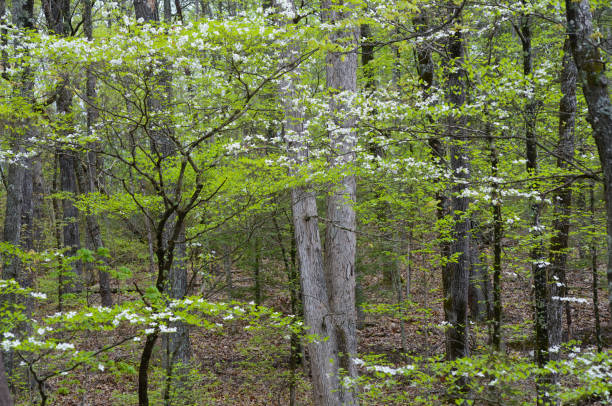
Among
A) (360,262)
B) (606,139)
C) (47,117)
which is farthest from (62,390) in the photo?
(360,262)

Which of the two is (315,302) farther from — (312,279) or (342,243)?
(342,243)

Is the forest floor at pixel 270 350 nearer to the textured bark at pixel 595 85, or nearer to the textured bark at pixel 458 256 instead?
the textured bark at pixel 458 256

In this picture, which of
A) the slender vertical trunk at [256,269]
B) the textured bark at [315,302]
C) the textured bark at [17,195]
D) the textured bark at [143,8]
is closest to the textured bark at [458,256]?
the textured bark at [315,302]

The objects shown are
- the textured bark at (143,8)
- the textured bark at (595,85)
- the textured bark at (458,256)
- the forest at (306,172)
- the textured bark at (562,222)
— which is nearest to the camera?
the textured bark at (595,85)

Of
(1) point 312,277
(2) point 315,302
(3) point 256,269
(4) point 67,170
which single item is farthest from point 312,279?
(4) point 67,170

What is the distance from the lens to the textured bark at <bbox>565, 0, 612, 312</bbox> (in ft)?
10.7

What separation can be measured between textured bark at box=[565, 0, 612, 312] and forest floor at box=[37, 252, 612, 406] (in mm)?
5705

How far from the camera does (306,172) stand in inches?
263

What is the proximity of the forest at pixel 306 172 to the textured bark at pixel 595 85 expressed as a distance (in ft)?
0.05

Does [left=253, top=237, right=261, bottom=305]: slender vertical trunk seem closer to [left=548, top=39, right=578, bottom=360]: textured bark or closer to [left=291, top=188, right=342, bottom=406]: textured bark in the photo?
[left=291, top=188, right=342, bottom=406]: textured bark

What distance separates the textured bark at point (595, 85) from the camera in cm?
326

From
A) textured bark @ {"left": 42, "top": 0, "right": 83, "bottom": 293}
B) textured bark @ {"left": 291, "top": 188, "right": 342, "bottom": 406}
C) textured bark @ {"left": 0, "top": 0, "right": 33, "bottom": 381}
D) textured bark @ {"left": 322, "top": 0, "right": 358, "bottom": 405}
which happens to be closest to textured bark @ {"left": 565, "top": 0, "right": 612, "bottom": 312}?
textured bark @ {"left": 322, "top": 0, "right": 358, "bottom": 405}

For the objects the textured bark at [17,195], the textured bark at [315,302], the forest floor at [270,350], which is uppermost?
the textured bark at [17,195]

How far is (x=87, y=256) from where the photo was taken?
12.7 ft
